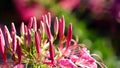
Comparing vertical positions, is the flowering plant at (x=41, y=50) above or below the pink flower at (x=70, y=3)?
below


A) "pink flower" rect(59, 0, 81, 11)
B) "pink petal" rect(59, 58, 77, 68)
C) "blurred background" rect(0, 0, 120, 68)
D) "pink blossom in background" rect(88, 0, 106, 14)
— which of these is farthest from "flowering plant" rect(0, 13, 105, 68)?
"pink flower" rect(59, 0, 81, 11)

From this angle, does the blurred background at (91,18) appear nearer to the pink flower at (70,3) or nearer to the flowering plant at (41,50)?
the pink flower at (70,3)

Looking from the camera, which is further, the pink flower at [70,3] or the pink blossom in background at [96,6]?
the pink flower at [70,3]

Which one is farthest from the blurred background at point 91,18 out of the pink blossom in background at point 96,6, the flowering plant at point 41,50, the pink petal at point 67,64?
the pink petal at point 67,64

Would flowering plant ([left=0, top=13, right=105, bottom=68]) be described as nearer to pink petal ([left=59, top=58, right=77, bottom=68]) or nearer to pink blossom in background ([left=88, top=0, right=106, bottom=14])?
pink petal ([left=59, top=58, right=77, bottom=68])

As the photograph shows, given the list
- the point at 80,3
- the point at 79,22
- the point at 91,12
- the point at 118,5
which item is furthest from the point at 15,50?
the point at 80,3

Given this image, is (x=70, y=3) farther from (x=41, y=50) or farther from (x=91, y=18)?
(x=41, y=50)

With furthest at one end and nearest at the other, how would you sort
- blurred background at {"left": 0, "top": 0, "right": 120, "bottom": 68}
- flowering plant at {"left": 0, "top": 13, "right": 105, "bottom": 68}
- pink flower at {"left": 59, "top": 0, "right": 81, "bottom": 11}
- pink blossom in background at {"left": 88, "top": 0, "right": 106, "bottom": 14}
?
1. pink flower at {"left": 59, "top": 0, "right": 81, "bottom": 11}
2. pink blossom in background at {"left": 88, "top": 0, "right": 106, "bottom": 14}
3. blurred background at {"left": 0, "top": 0, "right": 120, "bottom": 68}
4. flowering plant at {"left": 0, "top": 13, "right": 105, "bottom": 68}
